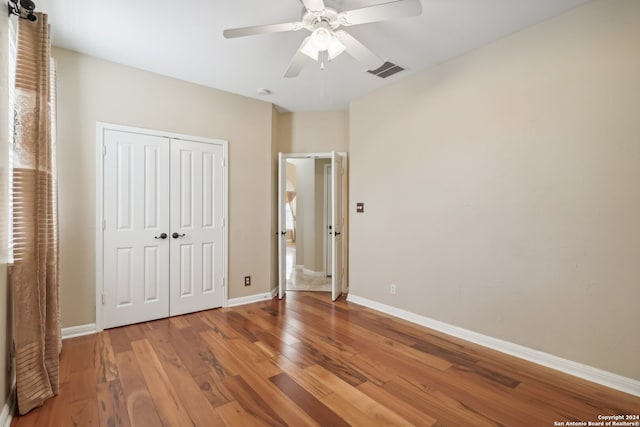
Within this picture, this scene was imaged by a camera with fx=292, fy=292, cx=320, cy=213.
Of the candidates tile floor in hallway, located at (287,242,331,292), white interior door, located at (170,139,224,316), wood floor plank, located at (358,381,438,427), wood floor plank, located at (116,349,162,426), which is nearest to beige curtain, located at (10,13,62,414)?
wood floor plank, located at (116,349,162,426)

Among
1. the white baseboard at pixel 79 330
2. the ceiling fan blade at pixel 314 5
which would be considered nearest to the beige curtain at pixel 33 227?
the white baseboard at pixel 79 330

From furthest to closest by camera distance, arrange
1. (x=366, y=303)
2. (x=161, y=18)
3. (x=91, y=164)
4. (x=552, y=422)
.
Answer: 1. (x=366, y=303)
2. (x=91, y=164)
3. (x=161, y=18)
4. (x=552, y=422)

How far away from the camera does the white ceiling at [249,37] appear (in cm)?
223

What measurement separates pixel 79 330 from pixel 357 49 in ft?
12.1

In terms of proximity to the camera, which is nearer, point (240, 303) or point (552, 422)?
point (552, 422)

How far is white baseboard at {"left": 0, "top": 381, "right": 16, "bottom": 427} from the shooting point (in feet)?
5.60

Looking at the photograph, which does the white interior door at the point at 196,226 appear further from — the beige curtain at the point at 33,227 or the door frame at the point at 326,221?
the door frame at the point at 326,221

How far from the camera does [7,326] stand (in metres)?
1.85

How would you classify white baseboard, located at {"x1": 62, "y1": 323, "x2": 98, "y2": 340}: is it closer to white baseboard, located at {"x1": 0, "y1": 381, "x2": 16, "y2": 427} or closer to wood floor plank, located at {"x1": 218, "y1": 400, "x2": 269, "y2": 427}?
white baseboard, located at {"x1": 0, "y1": 381, "x2": 16, "y2": 427}

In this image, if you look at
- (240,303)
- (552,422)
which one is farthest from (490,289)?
(240,303)

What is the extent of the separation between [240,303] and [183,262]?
95 centimetres

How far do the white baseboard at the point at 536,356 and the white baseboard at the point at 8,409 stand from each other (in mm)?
3366

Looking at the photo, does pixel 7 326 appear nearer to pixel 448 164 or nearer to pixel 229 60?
pixel 229 60

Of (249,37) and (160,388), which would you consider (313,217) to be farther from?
(160,388)
